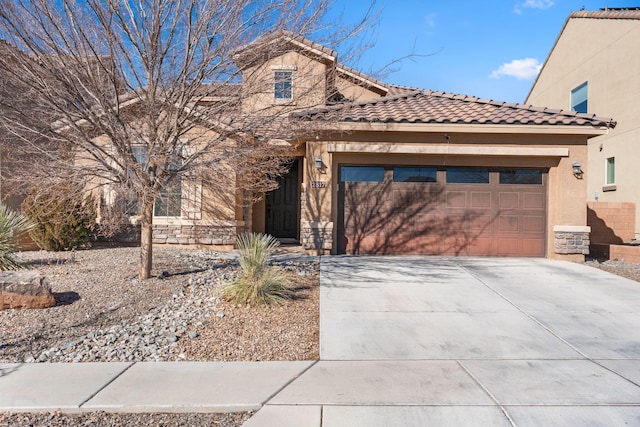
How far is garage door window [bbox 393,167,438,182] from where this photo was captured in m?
12.4

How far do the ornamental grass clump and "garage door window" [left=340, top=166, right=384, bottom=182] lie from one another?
5.09 m

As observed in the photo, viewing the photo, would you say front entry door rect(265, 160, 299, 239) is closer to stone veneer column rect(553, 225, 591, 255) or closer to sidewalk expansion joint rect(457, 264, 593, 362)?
sidewalk expansion joint rect(457, 264, 593, 362)

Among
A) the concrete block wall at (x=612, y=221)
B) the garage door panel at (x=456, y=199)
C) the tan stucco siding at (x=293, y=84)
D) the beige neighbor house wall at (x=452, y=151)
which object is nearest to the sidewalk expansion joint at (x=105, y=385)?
the tan stucco siding at (x=293, y=84)

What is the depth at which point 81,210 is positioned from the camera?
10.8 metres

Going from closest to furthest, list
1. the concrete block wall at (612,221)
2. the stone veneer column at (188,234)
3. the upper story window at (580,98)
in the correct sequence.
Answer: the stone veneer column at (188,234) → the concrete block wall at (612,221) → the upper story window at (580,98)

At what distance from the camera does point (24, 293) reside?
667 cm

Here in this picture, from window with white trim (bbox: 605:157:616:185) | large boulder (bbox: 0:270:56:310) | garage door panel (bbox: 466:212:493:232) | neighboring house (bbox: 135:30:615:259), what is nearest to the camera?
large boulder (bbox: 0:270:56:310)

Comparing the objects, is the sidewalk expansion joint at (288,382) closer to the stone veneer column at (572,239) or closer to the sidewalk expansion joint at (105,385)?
the sidewalk expansion joint at (105,385)

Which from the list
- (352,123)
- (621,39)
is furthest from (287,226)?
(621,39)

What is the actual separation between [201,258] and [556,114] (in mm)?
9992

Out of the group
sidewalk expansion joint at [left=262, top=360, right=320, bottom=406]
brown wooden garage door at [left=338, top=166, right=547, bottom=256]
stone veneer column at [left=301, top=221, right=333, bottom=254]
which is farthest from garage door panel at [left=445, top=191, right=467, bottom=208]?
sidewalk expansion joint at [left=262, top=360, right=320, bottom=406]

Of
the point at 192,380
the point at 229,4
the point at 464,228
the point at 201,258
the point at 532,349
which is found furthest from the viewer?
the point at 464,228

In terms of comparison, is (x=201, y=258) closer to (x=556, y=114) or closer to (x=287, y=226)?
(x=287, y=226)

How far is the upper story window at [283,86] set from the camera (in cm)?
800
